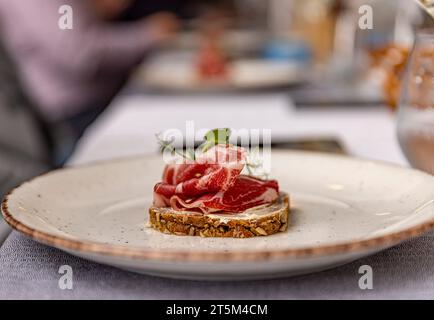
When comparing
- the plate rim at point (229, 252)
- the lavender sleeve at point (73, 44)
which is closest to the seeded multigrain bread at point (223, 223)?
the plate rim at point (229, 252)

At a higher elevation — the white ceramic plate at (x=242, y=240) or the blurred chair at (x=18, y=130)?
the white ceramic plate at (x=242, y=240)

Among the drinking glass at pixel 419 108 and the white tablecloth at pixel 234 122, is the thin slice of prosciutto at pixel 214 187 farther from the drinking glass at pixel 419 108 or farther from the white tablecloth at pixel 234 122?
the white tablecloth at pixel 234 122

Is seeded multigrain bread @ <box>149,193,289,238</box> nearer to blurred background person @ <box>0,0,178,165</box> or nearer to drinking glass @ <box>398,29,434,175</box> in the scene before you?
drinking glass @ <box>398,29,434,175</box>


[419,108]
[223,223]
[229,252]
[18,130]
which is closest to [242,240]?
[223,223]

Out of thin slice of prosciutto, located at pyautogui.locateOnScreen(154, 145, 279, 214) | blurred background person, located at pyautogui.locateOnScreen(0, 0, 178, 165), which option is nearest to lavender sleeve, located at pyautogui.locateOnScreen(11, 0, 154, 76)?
blurred background person, located at pyautogui.locateOnScreen(0, 0, 178, 165)

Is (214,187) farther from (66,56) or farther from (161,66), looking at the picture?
(66,56)

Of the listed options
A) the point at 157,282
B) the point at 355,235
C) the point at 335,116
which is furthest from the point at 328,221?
the point at 335,116
